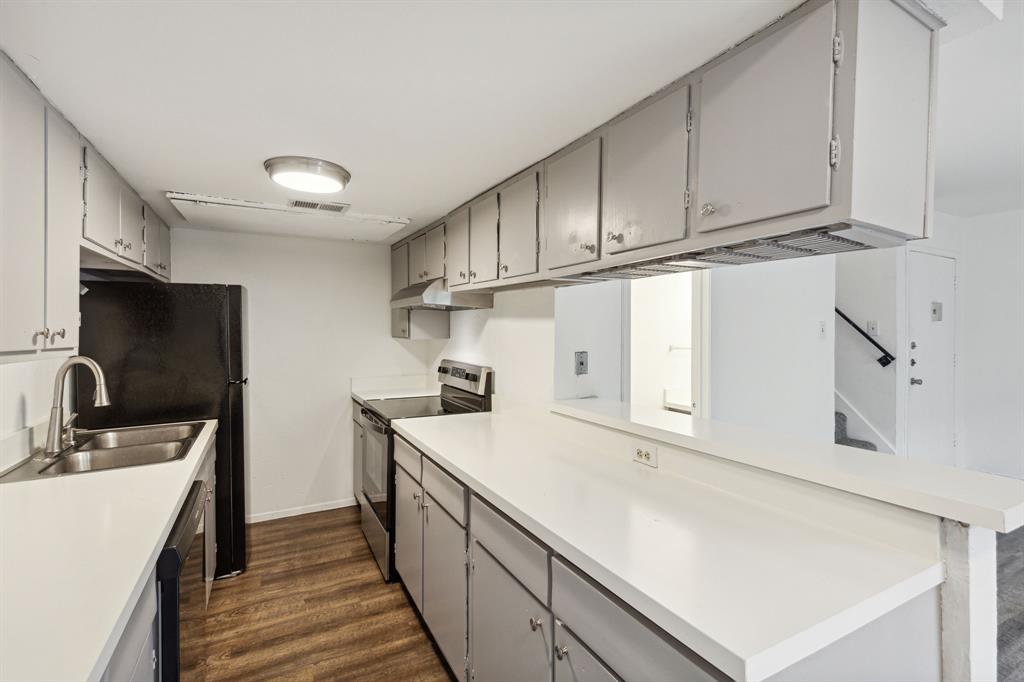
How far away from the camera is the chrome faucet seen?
1.91 m

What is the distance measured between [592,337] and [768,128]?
4.61 ft

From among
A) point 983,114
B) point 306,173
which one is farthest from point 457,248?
point 983,114

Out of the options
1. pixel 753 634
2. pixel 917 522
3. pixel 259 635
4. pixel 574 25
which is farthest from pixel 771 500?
pixel 259 635

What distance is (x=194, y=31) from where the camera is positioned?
1182 millimetres

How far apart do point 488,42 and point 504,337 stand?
1767 millimetres

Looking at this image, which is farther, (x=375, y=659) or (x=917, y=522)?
(x=375, y=659)

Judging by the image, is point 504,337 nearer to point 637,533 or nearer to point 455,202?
point 455,202

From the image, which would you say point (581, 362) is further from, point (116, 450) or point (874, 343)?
point (874, 343)

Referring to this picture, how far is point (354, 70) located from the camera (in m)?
1.36

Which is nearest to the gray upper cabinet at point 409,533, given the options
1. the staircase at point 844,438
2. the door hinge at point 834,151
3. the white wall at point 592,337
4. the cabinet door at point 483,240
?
the white wall at point 592,337

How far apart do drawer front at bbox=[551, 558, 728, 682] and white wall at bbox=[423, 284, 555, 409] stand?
1.21 meters

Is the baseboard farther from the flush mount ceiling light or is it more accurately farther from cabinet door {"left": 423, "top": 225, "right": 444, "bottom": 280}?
the flush mount ceiling light

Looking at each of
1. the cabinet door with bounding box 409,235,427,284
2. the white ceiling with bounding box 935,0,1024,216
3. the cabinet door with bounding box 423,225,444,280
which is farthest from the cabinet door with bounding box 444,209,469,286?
the white ceiling with bounding box 935,0,1024,216

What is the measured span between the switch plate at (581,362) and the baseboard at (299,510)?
8.47ft
